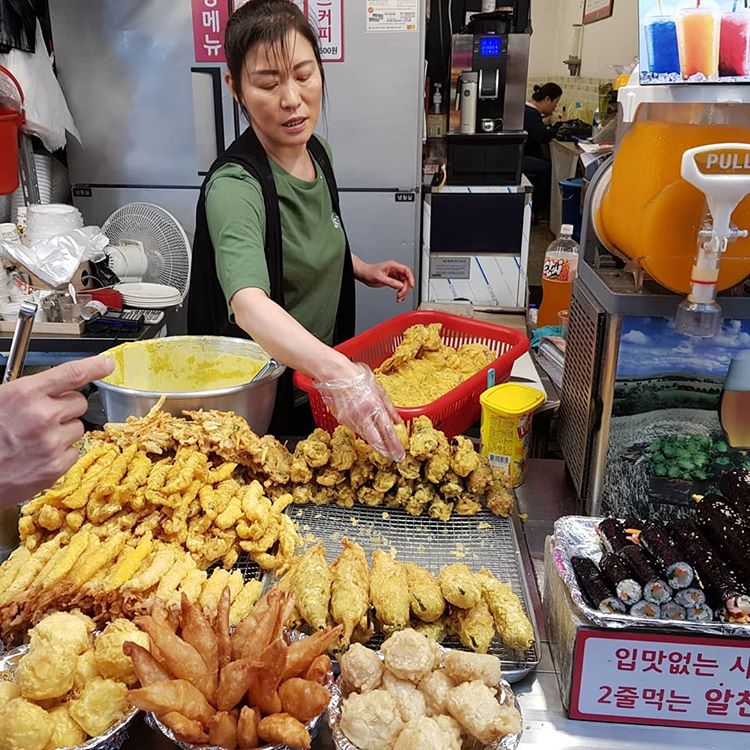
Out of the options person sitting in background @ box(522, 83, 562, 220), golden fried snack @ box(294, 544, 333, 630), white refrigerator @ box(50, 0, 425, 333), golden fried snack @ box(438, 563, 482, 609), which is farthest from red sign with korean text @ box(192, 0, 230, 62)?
person sitting in background @ box(522, 83, 562, 220)

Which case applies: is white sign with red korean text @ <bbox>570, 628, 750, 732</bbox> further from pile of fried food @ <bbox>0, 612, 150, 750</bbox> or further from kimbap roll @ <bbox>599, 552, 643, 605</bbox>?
pile of fried food @ <bbox>0, 612, 150, 750</bbox>

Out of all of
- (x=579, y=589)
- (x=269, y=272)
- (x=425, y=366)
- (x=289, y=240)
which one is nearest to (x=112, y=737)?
(x=579, y=589)

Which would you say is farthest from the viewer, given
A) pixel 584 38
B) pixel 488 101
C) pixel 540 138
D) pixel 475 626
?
pixel 540 138

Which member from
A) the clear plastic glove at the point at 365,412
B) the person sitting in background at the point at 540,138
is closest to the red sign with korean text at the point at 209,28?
the clear plastic glove at the point at 365,412

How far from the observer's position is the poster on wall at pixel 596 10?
7.34 metres

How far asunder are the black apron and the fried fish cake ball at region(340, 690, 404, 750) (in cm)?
121

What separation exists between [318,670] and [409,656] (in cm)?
12

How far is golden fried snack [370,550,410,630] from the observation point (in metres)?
1.05

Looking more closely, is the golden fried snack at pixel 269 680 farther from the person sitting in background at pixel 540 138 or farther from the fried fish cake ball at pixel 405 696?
the person sitting in background at pixel 540 138

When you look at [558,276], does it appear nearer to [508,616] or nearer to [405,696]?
[508,616]

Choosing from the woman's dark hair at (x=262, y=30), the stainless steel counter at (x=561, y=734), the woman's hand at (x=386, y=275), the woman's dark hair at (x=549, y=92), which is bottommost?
the stainless steel counter at (x=561, y=734)

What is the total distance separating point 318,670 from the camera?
34.2 inches

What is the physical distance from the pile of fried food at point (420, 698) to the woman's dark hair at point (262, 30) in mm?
1467

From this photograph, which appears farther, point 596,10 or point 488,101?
point 596,10
